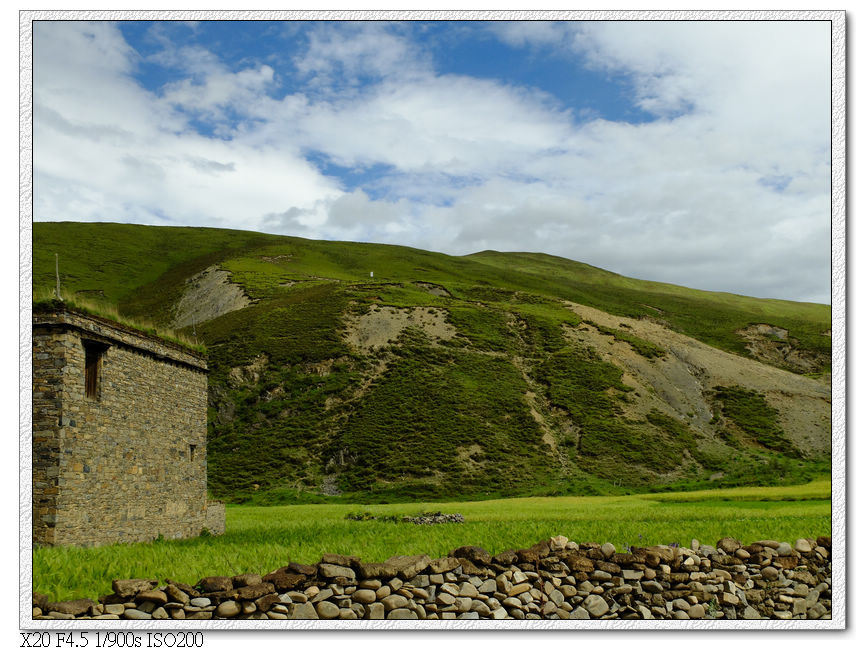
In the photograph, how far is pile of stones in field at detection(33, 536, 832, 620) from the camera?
10727 mm

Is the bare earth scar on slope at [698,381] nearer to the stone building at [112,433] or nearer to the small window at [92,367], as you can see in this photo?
the stone building at [112,433]

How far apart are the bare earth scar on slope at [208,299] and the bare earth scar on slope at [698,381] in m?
52.1

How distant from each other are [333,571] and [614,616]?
4961mm

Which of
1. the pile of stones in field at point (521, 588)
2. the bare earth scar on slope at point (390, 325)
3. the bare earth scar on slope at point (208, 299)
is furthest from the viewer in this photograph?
the bare earth scar on slope at point (208, 299)

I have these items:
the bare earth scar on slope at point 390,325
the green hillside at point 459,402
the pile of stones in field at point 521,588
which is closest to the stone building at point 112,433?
the pile of stones in field at point 521,588

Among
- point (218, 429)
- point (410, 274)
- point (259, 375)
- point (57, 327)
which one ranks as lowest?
point (218, 429)

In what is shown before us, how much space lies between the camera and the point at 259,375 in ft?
237

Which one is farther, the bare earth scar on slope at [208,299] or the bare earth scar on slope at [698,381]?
the bare earth scar on slope at [208,299]

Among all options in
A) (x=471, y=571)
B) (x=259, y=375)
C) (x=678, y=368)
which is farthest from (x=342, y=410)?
(x=471, y=571)

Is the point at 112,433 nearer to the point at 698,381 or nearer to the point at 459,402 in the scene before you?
the point at 459,402

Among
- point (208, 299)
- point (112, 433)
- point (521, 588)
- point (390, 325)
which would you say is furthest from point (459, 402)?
point (208, 299)

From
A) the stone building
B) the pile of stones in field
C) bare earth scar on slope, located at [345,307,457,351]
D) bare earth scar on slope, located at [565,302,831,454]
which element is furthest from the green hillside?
the pile of stones in field

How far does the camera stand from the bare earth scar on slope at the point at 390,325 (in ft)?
256

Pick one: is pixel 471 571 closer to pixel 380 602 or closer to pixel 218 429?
pixel 380 602
